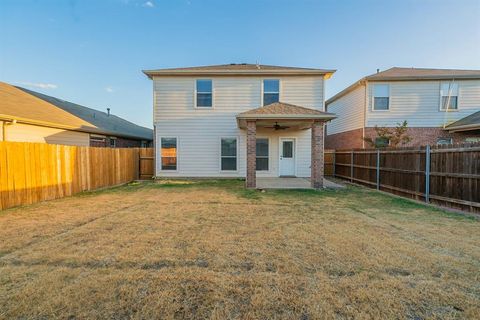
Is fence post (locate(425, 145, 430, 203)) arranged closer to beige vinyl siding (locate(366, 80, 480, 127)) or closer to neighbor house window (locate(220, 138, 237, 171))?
beige vinyl siding (locate(366, 80, 480, 127))

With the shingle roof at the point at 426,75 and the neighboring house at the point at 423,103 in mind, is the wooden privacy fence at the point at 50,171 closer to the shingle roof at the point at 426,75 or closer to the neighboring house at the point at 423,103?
the neighboring house at the point at 423,103

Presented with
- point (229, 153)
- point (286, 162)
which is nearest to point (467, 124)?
point (286, 162)

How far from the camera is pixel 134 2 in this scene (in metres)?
11.7

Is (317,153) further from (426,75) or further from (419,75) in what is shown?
(426,75)

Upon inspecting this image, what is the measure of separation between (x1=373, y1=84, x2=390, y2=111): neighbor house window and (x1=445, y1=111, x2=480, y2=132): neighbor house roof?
343 cm

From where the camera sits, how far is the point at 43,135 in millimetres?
10781

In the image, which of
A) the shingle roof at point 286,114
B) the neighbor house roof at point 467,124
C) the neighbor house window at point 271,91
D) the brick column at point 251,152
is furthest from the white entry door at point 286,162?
the neighbor house roof at point 467,124

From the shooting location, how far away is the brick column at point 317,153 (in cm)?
938

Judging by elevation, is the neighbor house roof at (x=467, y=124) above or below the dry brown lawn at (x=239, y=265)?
above

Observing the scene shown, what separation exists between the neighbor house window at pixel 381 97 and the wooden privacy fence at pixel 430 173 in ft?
15.5

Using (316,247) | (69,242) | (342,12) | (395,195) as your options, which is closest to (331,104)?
(342,12)

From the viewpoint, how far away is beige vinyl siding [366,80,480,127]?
43.4 feet

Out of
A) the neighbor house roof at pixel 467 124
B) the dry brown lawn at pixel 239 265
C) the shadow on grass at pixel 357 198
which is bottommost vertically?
the shadow on grass at pixel 357 198

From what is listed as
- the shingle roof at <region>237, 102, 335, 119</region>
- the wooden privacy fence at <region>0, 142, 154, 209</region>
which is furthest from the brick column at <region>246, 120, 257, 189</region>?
the wooden privacy fence at <region>0, 142, 154, 209</region>
